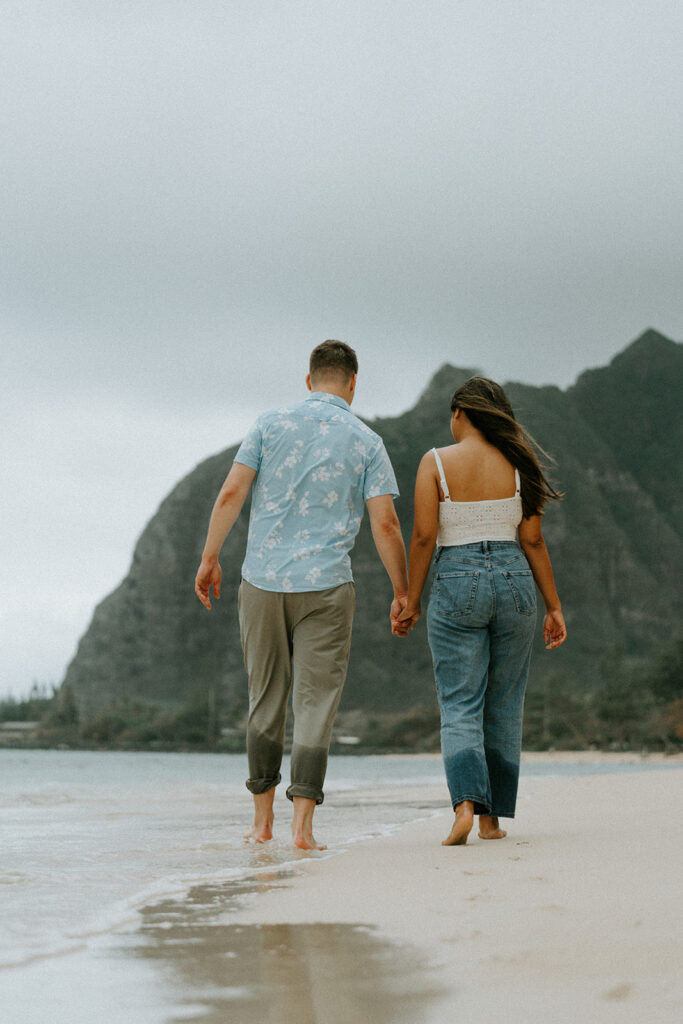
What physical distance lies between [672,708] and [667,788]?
75.3 metres

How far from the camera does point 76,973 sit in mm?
2094

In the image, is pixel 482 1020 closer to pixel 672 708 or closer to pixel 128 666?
pixel 672 708

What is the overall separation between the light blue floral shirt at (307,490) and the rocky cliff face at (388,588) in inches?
4314

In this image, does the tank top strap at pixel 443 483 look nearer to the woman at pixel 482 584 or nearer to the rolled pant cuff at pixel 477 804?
the woman at pixel 482 584

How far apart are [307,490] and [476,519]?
2.73ft

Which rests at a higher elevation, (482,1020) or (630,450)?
(630,450)

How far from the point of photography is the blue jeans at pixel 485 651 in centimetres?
413

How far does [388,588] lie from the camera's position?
125 meters

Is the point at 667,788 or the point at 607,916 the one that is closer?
the point at 607,916

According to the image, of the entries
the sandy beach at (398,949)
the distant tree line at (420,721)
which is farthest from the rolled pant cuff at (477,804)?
the distant tree line at (420,721)

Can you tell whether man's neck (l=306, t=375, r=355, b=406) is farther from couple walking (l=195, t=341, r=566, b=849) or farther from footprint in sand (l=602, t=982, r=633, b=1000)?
footprint in sand (l=602, t=982, r=633, b=1000)

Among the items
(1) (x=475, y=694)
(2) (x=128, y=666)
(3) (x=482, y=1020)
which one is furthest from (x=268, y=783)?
(2) (x=128, y=666)

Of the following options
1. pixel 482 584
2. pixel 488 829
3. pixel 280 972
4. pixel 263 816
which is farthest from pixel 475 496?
pixel 280 972

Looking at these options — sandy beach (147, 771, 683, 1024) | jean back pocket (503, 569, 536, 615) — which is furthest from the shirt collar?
sandy beach (147, 771, 683, 1024)
